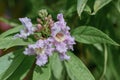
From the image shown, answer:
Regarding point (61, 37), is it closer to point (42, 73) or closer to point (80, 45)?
point (42, 73)

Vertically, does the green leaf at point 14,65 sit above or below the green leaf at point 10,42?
below

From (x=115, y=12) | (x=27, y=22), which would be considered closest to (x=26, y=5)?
(x=115, y=12)

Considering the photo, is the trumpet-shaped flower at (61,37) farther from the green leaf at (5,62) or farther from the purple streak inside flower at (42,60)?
the green leaf at (5,62)

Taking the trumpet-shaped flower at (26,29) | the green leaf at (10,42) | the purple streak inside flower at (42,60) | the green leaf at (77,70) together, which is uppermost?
the trumpet-shaped flower at (26,29)

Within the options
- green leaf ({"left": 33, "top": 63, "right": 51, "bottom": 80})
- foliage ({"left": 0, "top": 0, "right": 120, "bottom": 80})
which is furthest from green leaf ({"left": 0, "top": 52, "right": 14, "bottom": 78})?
green leaf ({"left": 33, "top": 63, "right": 51, "bottom": 80})

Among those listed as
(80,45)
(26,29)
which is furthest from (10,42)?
(80,45)

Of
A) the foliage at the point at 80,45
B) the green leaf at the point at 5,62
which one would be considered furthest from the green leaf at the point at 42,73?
the green leaf at the point at 5,62
